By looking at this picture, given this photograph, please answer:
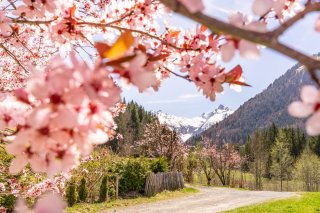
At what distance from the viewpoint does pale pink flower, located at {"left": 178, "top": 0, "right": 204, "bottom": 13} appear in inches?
26.9

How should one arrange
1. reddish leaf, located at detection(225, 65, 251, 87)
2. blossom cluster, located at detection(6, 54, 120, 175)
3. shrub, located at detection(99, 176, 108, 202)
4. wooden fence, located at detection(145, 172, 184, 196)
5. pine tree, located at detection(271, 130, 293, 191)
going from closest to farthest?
blossom cluster, located at detection(6, 54, 120, 175) → reddish leaf, located at detection(225, 65, 251, 87) → shrub, located at detection(99, 176, 108, 202) → wooden fence, located at detection(145, 172, 184, 196) → pine tree, located at detection(271, 130, 293, 191)

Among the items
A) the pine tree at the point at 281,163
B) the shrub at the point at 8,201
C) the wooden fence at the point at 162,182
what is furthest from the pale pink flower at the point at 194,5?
the pine tree at the point at 281,163

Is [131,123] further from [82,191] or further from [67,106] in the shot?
[67,106]

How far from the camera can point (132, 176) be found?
55.1 ft

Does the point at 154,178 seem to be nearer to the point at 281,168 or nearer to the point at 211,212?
the point at 211,212

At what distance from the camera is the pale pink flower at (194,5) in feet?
2.24

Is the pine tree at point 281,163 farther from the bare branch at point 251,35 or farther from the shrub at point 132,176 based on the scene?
the bare branch at point 251,35

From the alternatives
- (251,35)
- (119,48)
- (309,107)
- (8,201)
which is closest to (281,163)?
(8,201)

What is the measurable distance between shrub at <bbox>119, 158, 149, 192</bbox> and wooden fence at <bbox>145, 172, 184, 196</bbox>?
0.93 ft

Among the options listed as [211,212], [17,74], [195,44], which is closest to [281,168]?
[211,212]

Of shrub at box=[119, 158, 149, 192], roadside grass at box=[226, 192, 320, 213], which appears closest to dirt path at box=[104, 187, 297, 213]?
roadside grass at box=[226, 192, 320, 213]

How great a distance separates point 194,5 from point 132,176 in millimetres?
16433

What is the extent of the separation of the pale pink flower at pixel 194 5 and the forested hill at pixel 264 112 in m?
148

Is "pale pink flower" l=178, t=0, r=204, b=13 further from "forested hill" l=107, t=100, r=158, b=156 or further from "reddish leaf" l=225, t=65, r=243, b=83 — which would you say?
"forested hill" l=107, t=100, r=158, b=156
